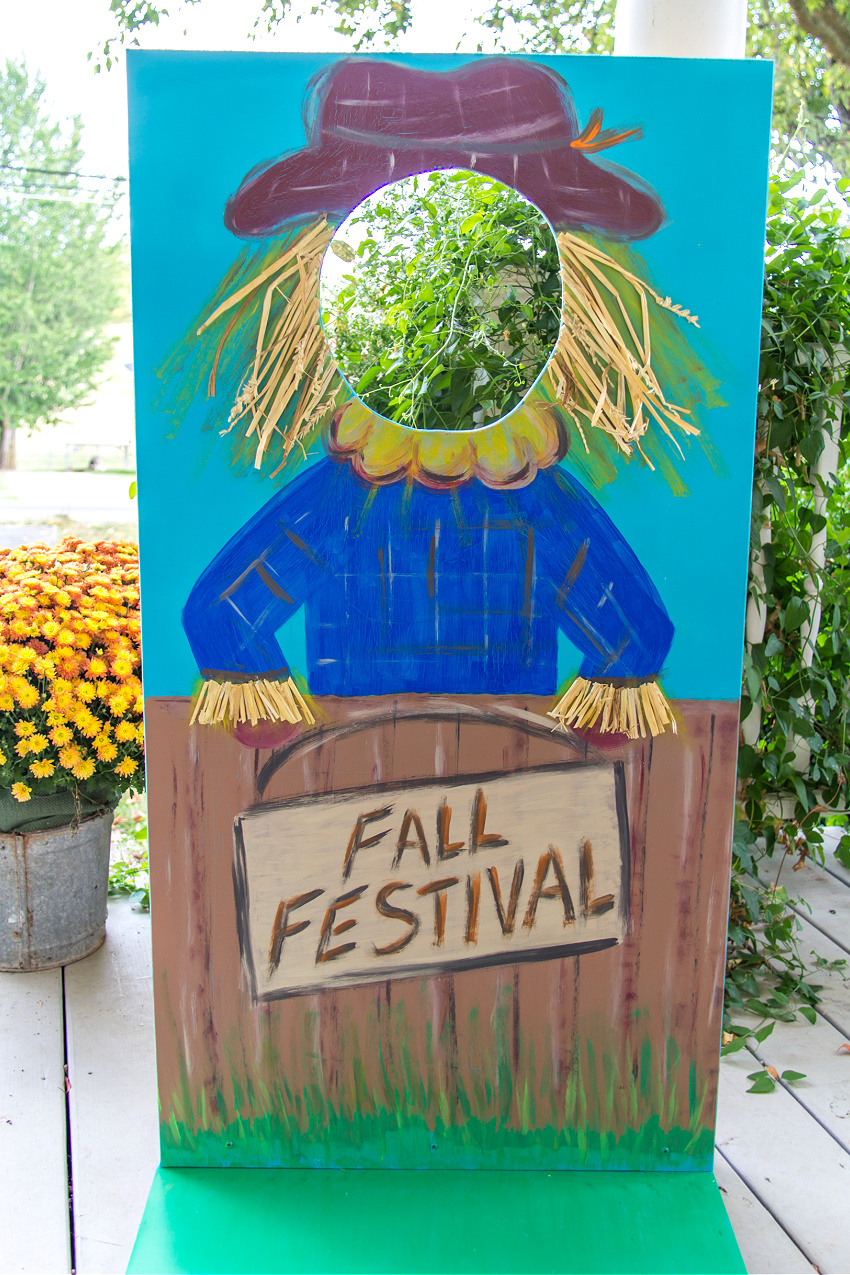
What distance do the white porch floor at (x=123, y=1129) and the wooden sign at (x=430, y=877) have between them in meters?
0.40

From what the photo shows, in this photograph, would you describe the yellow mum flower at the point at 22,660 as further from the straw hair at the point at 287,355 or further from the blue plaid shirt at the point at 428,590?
the straw hair at the point at 287,355

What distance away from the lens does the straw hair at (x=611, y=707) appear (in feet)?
3.75

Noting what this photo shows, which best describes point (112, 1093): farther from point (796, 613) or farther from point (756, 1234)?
point (796, 613)

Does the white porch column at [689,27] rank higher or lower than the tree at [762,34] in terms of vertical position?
lower

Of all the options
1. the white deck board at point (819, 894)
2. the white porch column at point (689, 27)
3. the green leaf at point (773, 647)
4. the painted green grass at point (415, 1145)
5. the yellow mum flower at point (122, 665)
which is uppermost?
the white porch column at point (689, 27)

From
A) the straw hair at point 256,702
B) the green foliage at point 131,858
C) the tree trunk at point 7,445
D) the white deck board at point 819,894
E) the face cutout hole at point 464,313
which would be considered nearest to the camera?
the straw hair at point 256,702

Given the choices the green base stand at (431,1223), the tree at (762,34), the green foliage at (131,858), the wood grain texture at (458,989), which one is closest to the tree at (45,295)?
the tree at (762,34)

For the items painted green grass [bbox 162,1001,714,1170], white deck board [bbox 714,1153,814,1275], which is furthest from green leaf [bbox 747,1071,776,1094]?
painted green grass [bbox 162,1001,714,1170]

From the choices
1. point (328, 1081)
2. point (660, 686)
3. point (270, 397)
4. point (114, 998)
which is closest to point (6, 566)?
point (114, 998)

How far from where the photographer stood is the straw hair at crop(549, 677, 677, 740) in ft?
3.75

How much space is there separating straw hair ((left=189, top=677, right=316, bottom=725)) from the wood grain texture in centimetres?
3

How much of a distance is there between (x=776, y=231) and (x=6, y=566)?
1.69 metres

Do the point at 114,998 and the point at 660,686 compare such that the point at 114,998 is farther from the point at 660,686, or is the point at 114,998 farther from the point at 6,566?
the point at 660,686

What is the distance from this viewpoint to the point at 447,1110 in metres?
1.23
